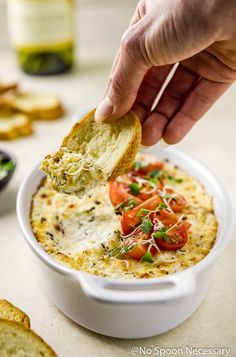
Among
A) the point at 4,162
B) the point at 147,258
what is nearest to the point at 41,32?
the point at 4,162

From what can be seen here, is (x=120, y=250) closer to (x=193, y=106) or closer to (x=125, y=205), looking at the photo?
(x=125, y=205)

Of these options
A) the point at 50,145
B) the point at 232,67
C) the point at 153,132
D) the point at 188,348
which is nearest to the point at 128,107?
the point at 153,132

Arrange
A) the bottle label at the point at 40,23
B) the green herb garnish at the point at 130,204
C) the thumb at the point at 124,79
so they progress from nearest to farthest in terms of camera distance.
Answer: the thumb at the point at 124,79
the green herb garnish at the point at 130,204
the bottle label at the point at 40,23

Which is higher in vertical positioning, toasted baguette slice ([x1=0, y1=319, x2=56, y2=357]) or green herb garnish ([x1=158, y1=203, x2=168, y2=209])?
green herb garnish ([x1=158, y1=203, x2=168, y2=209])

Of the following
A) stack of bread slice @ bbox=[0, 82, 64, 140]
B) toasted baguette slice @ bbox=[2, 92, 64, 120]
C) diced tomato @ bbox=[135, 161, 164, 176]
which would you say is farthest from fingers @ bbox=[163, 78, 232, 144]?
toasted baguette slice @ bbox=[2, 92, 64, 120]

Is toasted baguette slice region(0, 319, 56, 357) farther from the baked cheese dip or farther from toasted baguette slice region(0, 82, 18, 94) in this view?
toasted baguette slice region(0, 82, 18, 94)

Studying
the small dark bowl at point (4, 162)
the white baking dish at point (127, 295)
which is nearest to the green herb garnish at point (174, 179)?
the white baking dish at point (127, 295)

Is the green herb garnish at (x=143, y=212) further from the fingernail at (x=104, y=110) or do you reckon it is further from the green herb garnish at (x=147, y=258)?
the fingernail at (x=104, y=110)
